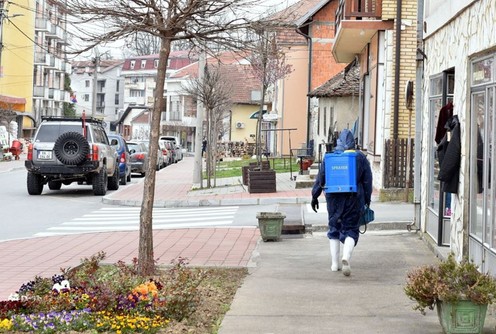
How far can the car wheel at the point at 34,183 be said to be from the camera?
25891 mm

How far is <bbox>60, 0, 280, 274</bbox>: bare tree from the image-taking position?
989 centimetres

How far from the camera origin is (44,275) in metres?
11.0

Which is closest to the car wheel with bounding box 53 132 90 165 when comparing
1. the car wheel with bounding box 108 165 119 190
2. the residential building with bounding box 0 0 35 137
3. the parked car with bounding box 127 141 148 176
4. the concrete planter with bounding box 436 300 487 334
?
the car wheel with bounding box 108 165 119 190

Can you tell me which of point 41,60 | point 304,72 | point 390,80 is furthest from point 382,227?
point 41,60

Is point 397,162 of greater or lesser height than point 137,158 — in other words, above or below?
above

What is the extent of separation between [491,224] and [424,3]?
599 cm

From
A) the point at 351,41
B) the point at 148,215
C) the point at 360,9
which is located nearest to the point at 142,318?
the point at 148,215

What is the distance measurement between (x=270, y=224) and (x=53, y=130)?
41.7ft

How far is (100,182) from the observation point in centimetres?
2630

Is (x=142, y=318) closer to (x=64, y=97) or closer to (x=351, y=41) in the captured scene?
(x=351, y=41)

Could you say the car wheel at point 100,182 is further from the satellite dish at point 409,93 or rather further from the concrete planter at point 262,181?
the satellite dish at point 409,93

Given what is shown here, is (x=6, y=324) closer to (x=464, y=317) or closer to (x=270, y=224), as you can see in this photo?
(x=464, y=317)

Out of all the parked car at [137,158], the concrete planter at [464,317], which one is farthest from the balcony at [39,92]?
the concrete planter at [464,317]

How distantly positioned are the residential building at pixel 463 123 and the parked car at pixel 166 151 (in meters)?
37.4
